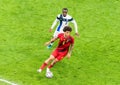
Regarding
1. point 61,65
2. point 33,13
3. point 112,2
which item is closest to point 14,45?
point 61,65

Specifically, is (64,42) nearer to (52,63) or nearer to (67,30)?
(67,30)

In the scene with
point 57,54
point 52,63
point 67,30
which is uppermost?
point 67,30

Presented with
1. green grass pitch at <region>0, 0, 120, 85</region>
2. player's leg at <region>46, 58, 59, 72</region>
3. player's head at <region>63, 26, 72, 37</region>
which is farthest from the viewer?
green grass pitch at <region>0, 0, 120, 85</region>

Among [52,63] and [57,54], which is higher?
[57,54]

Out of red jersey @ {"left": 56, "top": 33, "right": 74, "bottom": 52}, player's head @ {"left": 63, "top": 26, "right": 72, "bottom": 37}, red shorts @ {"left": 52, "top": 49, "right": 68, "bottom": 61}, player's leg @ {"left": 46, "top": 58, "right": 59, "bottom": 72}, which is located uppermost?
player's head @ {"left": 63, "top": 26, "right": 72, "bottom": 37}

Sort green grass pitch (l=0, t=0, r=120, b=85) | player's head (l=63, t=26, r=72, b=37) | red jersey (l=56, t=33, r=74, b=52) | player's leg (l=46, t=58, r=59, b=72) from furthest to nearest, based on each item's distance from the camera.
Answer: green grass pitch (l=0, t=0, r=120, b=85) < player's leg (l=46, t=58, r=59, b=72) < red jersey (l=56, t=33, r=74, b=52) < player's head (l=63, t=26, r=72, b=37)

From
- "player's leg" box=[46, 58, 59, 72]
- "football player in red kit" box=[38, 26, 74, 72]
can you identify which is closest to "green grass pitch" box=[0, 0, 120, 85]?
"player's leg" box=[46, 58, 59, 72]

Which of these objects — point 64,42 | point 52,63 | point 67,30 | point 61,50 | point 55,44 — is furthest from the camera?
point 55,44

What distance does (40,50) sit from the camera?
797 inches

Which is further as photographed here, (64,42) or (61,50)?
(61,50)

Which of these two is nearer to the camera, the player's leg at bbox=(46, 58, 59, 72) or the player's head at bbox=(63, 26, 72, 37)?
the player's head at bbox=(63, 26, 72, 37)

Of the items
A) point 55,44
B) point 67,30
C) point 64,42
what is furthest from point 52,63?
point 55,44

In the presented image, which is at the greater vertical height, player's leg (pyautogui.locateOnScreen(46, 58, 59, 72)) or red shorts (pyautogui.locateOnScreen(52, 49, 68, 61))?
red shorts (pyautogui.locateOnScreen(52, 49, 68, 61))

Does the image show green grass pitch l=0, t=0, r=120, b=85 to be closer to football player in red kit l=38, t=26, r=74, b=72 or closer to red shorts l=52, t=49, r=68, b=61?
football player in red kit l=38, t=26, r=74, b=72
